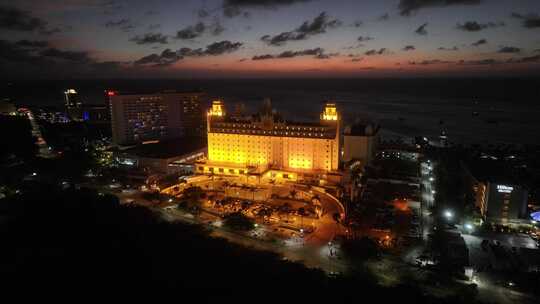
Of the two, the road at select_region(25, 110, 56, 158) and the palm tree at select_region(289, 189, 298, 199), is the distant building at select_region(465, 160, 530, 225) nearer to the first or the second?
the palm tree at select_region(289, 189, 298, 199)

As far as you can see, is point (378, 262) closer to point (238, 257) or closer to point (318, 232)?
point (318, 232)

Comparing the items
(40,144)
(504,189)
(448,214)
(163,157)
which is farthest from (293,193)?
(40,144)

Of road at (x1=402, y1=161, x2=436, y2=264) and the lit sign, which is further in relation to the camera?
the lit sign

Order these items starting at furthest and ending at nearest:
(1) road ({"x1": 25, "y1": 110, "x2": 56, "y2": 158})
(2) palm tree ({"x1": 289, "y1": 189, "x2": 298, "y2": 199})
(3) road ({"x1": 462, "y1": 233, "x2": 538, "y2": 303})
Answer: (1) road ({"x1": 25, "y1": 110, "x2": 56, "y2": 158}) → (2) palm tree ({"x1": 289, "y1": 189, "x2": 298, "y2": 199}) → (3) road ({"x1": 462, "y1": 233, "x2": 538, "y2": 303})

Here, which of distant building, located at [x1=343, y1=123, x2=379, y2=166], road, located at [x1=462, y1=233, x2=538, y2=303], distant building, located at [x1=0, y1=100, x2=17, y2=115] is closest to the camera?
road, located at [x1=462, y1=233, x2=538, y2=303]

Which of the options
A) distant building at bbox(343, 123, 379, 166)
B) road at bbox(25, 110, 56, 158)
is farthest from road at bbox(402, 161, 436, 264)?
road at bbox(25, 110, 56, 158)

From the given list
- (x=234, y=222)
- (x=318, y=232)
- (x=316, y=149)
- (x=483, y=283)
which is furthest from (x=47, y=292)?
(x=316, y=149)
